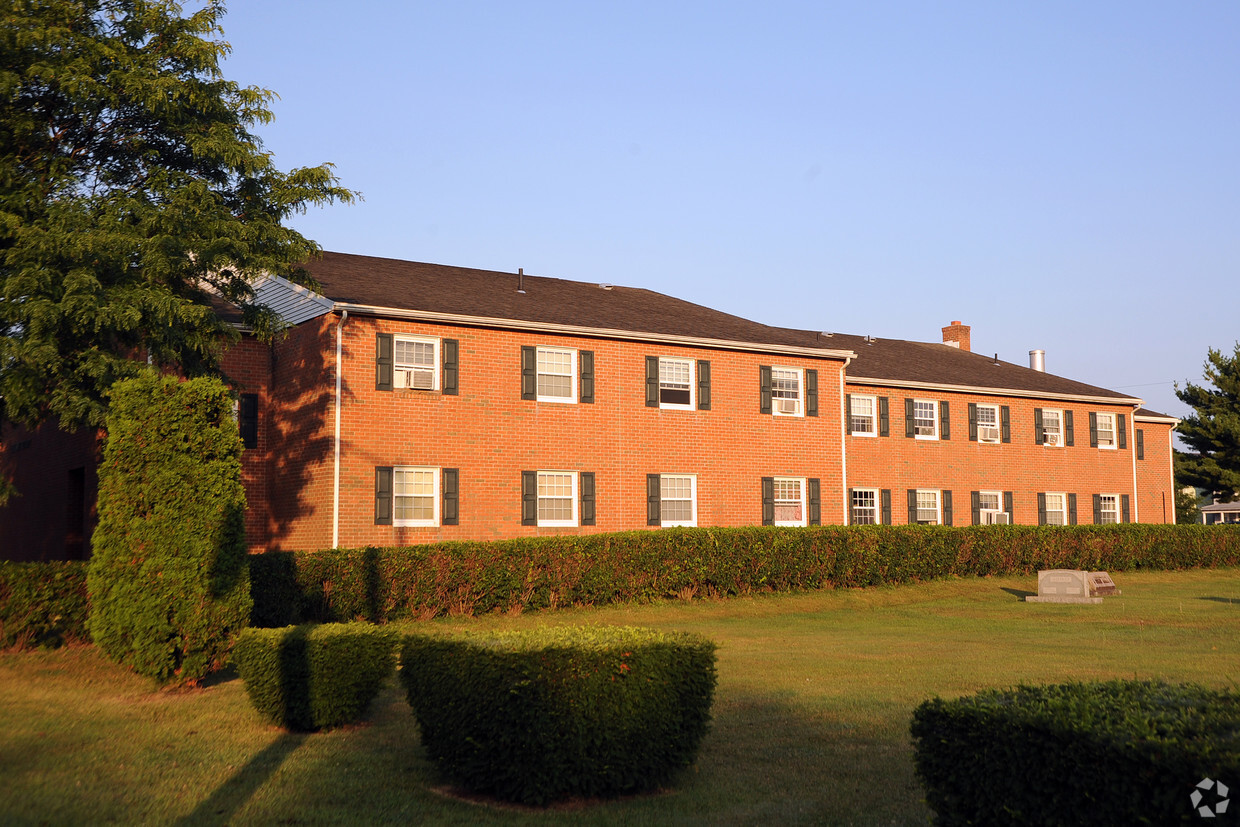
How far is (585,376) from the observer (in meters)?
25.6

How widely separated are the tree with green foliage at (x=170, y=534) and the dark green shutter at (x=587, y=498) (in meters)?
12.5

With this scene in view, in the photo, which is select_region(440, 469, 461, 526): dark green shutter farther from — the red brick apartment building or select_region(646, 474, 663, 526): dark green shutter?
Answer: select_region(646, 474, 663, 526): dark green shutter

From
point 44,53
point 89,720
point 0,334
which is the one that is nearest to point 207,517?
point 89,720

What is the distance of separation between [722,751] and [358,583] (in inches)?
429

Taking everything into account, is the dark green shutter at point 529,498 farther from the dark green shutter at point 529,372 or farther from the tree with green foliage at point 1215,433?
the tree with green foliage at point 1215,433

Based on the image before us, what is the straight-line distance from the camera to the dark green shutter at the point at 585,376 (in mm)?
25536

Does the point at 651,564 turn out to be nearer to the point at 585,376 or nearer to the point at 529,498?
the point at 529,498

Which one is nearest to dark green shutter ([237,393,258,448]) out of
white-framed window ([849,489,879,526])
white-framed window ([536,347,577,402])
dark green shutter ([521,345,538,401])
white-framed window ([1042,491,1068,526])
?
dark green shutter ([521,345,538,401])

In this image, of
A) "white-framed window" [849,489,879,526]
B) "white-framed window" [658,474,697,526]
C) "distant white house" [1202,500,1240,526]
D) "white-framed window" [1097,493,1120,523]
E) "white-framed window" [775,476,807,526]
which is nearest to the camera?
"white-framed window" [658,474,697,526]

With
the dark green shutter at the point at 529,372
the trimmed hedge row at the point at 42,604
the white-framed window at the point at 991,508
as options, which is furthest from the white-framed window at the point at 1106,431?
the trimmed hedge row at the point at 42,604

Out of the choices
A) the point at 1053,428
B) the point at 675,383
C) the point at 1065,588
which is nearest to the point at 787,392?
the point at 675,383

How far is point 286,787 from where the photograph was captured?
27.3 feet

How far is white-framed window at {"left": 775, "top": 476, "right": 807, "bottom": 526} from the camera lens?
28141mm

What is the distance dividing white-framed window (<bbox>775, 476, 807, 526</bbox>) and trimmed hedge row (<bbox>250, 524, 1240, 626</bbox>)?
2741 millimetres
